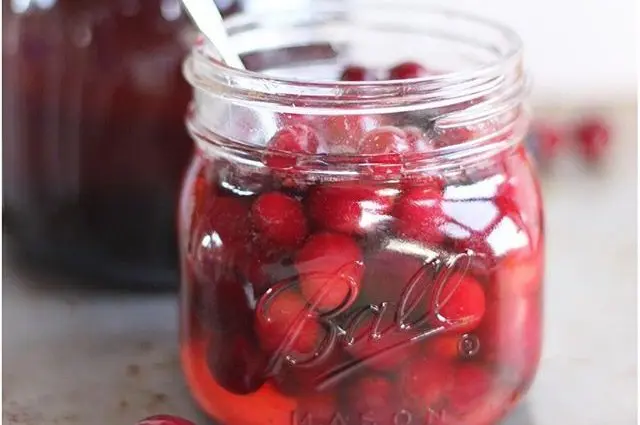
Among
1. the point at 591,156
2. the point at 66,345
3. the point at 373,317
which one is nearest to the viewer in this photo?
the point at 373,317

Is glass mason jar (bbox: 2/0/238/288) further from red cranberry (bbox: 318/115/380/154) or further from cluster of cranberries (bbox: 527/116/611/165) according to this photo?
cluster of cranberries (bbox: 527/116/611/165)

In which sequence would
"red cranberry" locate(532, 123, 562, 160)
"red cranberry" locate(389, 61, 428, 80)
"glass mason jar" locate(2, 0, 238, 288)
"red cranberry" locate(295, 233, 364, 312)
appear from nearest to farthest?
"red cranberry" locate(295, 233, 364, 312), "red cranberry" locate(389, 61, 428, 80), "glass mason jar" locate(2, 0, 238, 288), "red cranberry" locate(532, 123, 562, 160)

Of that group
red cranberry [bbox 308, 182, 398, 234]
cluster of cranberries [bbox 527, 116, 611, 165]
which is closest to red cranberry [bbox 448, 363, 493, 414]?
red cranberry [bbox 308, 182, 398, 234]

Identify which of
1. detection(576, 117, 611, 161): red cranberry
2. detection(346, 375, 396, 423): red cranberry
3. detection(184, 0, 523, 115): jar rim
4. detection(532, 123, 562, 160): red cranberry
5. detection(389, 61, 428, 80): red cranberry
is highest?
detection(184, 0, 523, 115): jar rim

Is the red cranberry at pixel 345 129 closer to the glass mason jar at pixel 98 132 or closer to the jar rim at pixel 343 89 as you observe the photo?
the jar rim at pixel 343 89

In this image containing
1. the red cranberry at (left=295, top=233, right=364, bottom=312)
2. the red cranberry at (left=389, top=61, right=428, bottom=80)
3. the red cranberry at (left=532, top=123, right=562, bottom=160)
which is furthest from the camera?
the red cranberry at (left=532, top=123, right=562, bottom=160)

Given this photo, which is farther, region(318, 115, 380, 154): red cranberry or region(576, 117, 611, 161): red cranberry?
region(576, 117, 611, 161): red cranberry

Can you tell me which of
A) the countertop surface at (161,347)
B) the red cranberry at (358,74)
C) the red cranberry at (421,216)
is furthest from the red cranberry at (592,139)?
the red cranberry at (421,216)

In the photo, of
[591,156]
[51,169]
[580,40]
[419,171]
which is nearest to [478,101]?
[419,171]

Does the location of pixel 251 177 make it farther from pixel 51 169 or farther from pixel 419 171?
pixel 51 169
